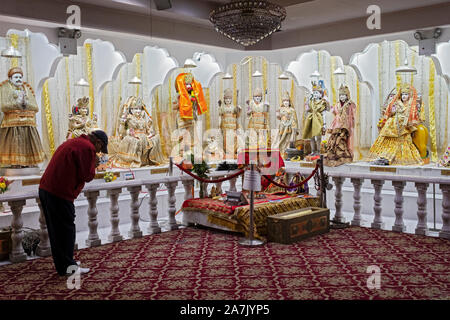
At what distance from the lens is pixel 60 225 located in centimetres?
480

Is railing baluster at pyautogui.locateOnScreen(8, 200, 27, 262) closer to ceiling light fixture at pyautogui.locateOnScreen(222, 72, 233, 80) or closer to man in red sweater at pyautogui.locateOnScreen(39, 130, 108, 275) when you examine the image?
man in red sweater at pyautogui.locateOnScreen(39, 130, 108, 275)

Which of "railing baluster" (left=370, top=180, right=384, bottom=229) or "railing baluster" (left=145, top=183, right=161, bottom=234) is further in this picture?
"railing baluster" (left=370, top=180, right=384, bottom=229)

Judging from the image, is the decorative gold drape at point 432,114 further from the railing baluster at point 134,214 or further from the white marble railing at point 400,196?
the railing baluster at point 134,214

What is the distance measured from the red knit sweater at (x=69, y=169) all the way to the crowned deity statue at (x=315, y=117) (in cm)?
749

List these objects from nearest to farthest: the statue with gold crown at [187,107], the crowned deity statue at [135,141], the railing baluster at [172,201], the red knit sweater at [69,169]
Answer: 1. the red knit sweater at [69,169]
2. the railing baluster at [172,201]
3. the crowned deity statue at [135,141]
4. the statue with gold crown at [187,107]

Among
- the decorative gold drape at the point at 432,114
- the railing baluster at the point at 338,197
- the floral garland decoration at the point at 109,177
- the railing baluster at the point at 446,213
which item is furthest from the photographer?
the decorative gold drape at the point at 432,114

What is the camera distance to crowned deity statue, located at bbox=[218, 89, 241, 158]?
1253 centimetres

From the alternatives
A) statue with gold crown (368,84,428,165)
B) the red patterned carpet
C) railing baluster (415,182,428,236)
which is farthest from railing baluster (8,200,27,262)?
statue with gold crown (368,84,428,165)

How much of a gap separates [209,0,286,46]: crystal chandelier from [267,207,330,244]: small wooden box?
2.41m

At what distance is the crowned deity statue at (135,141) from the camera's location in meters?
10.3

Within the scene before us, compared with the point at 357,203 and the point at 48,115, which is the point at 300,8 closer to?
the point at 357,203

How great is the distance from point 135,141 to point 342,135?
458 centimetres

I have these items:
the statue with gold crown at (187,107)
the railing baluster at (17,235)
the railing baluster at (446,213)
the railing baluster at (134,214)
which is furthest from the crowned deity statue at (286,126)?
the railing baluster at (17,235)

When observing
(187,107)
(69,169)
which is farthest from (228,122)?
(69,169)
